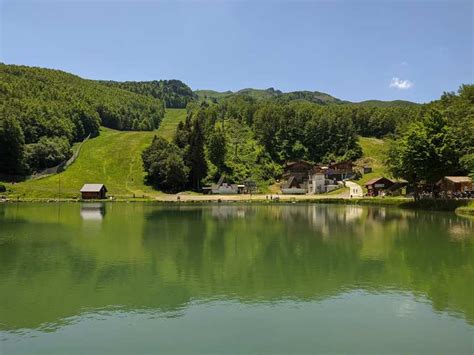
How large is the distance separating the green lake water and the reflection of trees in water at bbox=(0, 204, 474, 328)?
3.3 inches

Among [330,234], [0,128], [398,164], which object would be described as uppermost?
[0,128]

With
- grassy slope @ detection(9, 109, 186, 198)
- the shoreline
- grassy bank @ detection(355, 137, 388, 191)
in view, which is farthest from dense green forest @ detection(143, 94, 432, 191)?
the shoreline

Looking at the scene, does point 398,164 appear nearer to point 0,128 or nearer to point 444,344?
point 444,344

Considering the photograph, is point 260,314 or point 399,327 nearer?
point 399,327

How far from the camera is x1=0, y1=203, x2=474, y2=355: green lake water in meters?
14.3

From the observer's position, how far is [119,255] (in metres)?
29.6

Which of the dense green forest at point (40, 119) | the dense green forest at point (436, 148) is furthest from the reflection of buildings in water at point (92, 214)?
the dense green forest at point (40, 119)

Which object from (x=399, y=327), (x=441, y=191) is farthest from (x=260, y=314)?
(x=441, y=191)

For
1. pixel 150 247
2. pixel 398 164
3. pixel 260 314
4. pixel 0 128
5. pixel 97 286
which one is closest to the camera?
pixel 260 314

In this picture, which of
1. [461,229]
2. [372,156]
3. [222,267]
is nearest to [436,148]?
[461,229]

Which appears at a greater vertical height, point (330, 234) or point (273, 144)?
point (273, 144)

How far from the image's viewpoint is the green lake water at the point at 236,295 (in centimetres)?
1434

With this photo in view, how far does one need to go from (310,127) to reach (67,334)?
134 meters

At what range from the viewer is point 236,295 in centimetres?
1991
